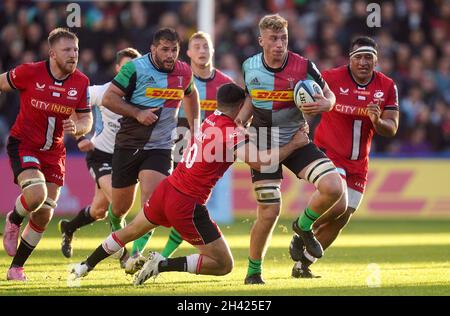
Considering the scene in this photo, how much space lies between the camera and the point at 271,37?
9.97 meters

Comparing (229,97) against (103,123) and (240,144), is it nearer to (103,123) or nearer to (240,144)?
(240,144)

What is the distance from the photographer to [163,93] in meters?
10.7

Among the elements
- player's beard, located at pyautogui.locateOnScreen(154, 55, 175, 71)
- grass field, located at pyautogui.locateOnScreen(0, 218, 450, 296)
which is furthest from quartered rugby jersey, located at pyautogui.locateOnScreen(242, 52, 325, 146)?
grass field, located at pyautogui.locateOnScreen(0, 218, 450, 296)

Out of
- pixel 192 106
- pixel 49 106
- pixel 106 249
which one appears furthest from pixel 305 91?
pixel 49 106

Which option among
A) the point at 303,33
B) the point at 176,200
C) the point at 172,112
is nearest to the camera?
the point at 176,200

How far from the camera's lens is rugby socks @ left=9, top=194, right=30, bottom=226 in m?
10.3

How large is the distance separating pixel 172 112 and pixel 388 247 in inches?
173

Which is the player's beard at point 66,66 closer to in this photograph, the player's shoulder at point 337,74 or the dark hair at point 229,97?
the dark hair at point 229,97

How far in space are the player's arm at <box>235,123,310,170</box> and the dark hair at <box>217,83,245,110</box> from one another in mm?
343

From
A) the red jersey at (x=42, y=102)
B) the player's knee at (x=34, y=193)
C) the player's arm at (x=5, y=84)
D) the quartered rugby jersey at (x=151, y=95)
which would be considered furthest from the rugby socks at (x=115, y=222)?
the player's arm at (x=5, y=84)

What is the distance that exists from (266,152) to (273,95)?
1.94 ft
